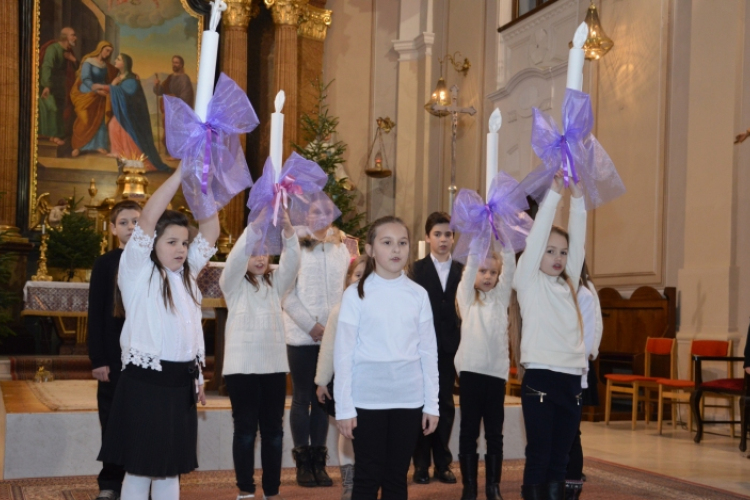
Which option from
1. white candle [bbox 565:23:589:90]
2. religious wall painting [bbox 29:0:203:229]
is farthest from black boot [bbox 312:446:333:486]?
religious wall painting [bbox 29:0:203:229]

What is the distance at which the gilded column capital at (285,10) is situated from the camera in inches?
460

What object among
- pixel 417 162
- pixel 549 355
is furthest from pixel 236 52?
pixel 549 355

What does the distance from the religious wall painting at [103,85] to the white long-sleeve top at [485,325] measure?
23.4ft

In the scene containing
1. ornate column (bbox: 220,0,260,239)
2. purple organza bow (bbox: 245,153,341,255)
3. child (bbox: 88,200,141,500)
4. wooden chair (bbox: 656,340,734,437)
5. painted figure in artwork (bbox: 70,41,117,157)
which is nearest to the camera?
purple organza bow (bbox: 245,153,341,255)

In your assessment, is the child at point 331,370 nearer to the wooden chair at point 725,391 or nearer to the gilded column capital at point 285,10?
the wooden chair at point 725,391

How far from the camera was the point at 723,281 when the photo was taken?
305 inches

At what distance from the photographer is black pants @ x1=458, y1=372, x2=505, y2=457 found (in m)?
4.28

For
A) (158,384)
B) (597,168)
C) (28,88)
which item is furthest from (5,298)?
(597,168)

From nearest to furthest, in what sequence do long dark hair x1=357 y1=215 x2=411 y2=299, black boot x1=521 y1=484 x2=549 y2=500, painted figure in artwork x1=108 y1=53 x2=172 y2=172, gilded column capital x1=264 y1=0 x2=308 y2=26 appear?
1. long dark hair x1=357 y1=215 x2=411 y2=299
2. black boot x1=521 y1=484 x2=549 y2=500
3. painted figure in artwork x1=108 y1=53 x2=172 y2=172
4. gilded column capital x1=264 y1=0 x2=308 y2=26

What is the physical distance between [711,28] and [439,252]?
15.4ft

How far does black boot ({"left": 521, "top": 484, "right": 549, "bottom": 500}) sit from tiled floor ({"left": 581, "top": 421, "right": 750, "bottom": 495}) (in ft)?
5.94

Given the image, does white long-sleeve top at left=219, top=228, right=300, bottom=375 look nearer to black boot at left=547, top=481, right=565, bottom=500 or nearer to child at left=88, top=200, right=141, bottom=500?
child at left=88, top=200, right=141, bottom=500

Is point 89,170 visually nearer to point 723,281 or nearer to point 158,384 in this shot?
point 723,281

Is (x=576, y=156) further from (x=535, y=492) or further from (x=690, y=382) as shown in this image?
(x=690, y=382)
